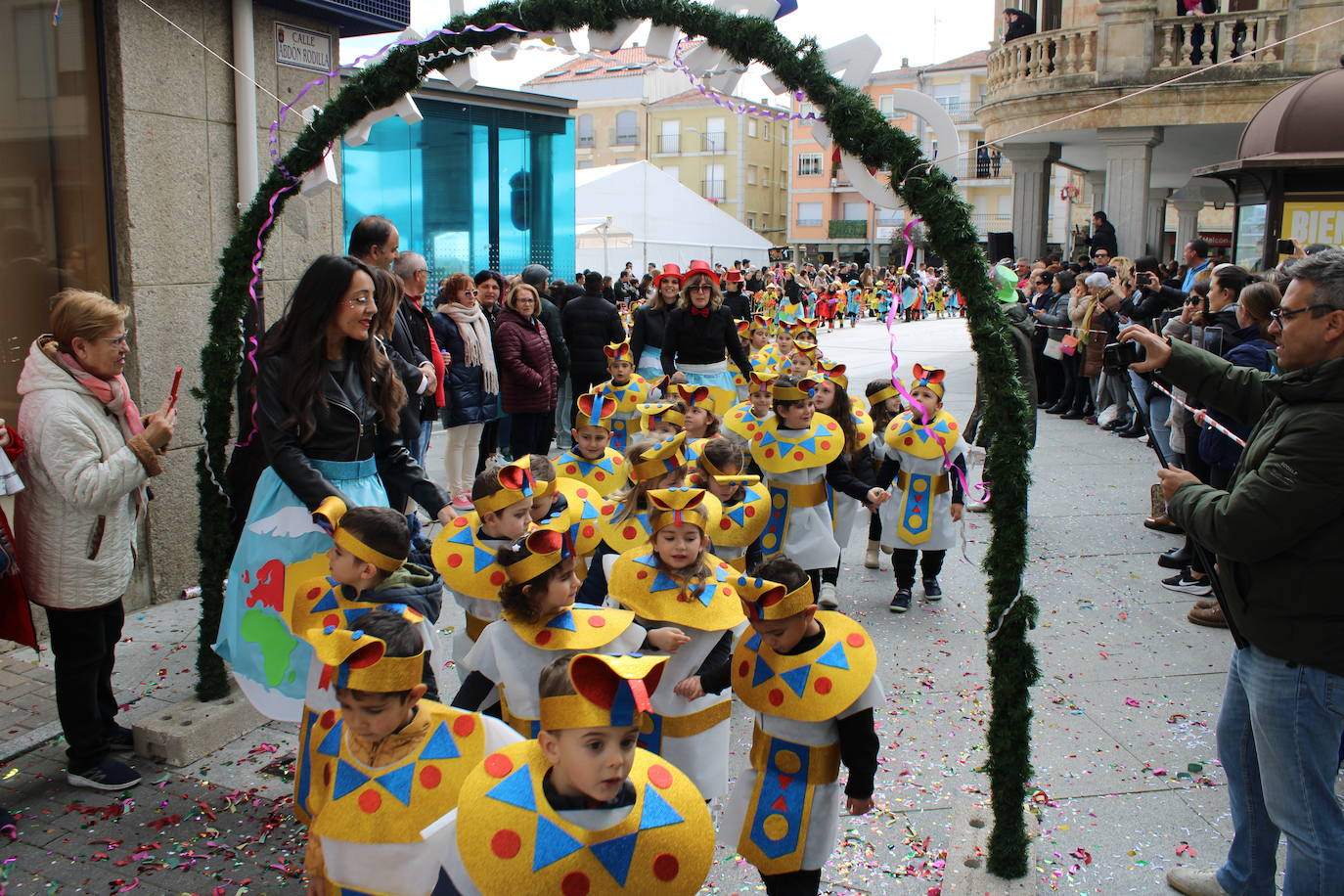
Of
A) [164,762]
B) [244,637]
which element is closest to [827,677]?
[244,637]

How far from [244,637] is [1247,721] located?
136 inches

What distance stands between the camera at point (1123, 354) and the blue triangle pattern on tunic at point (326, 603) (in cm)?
258

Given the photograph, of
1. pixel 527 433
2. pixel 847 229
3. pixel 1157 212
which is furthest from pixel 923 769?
pixel 847 229

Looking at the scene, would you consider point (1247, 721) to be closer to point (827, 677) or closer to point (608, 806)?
point (827, 677)

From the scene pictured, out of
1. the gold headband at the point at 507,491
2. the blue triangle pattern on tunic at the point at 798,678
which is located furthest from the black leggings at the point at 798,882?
the gold headband at the point at 507,491

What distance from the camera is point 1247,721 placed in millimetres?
3248

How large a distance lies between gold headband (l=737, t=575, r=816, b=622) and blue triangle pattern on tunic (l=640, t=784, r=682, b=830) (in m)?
0.81

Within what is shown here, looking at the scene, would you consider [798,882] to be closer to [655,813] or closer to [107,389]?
[655,813]

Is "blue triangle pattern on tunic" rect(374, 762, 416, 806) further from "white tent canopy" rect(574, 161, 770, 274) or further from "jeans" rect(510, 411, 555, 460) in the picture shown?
"white tent canopy" rect(574, 161, 770, 274)

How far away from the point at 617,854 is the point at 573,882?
105mm

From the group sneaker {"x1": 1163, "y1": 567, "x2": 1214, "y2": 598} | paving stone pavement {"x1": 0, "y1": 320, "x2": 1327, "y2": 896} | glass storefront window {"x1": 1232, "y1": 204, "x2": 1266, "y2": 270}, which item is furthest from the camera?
glass storefront window {"x1": 1232, "y1": 204, "x2": 1266, "y2": 270}

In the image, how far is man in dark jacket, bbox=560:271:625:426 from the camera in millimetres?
10648

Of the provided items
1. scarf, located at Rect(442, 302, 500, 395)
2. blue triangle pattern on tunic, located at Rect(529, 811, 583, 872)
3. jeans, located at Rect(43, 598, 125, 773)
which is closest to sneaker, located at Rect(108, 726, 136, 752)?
jeans, located at Rect(43, 598, 125, 773)

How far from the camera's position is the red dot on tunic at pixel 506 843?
87.9 inches
